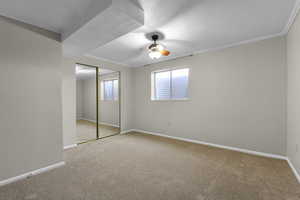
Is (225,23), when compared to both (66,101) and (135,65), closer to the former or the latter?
(135,65)

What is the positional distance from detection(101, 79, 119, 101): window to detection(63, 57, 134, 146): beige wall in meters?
0.57

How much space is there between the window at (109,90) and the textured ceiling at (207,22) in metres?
2.16

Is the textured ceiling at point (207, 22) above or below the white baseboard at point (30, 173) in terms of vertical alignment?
above

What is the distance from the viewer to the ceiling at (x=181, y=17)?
167cm

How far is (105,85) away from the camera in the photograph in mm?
5535

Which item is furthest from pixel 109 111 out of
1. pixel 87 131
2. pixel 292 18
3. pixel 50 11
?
pixel 292 18

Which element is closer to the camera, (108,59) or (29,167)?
(29,167)

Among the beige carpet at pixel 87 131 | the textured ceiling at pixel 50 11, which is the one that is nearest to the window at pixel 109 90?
the beige carpet at pixel 87 131

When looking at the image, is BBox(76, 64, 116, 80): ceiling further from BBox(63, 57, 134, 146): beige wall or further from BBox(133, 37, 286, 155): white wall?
BBox(133, 37, 286, 155): white wall

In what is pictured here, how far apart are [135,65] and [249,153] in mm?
4195

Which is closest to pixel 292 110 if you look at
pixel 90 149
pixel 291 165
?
pixel 291 165

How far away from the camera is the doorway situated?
4480 millimetres

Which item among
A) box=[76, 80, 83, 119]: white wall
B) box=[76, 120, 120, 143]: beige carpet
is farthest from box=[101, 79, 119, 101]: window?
box=[76, 120, 120, 143]: beige carpet

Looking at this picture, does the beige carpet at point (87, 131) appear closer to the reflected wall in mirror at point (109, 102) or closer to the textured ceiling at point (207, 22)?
the reflected wall in mirror at point (109, 102)
